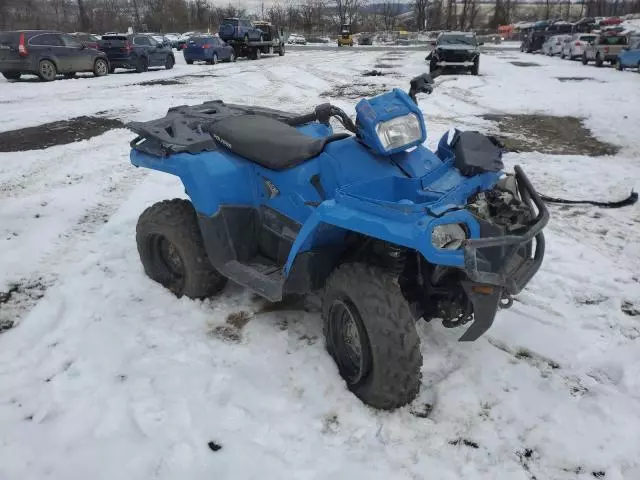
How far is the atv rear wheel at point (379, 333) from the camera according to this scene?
2.34 m

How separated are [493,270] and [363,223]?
0.61m

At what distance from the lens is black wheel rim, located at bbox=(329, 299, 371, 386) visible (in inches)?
101

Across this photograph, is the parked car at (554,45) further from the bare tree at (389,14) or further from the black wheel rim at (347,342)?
the bare tree at (389,14)

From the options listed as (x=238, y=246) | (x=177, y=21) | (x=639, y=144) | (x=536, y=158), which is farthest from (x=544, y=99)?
(x=177, y=21)

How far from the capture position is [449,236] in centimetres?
225

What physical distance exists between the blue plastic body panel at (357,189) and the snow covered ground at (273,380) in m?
0.72

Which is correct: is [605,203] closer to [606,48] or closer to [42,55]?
[42,55]

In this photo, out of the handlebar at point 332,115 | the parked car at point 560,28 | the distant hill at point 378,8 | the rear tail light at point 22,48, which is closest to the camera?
the handlebar at point 332,115

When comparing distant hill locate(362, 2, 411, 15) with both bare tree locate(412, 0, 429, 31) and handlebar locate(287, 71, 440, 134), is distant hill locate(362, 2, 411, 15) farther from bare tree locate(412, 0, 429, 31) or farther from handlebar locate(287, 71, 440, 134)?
handlebar locate(287, 71, 440, 134)

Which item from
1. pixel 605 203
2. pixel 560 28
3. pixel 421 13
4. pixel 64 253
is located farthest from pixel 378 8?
pixel 64 253

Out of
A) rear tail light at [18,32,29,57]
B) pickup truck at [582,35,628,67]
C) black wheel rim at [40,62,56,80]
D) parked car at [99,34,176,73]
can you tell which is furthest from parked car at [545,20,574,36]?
rear tail light at [18,32,29,57]

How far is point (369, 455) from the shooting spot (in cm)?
232

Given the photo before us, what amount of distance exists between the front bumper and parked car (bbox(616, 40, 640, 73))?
70.3ft

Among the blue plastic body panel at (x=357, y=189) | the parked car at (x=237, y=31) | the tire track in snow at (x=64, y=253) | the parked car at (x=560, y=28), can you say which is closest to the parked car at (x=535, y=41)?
the parked car at (x=560, y=28)
